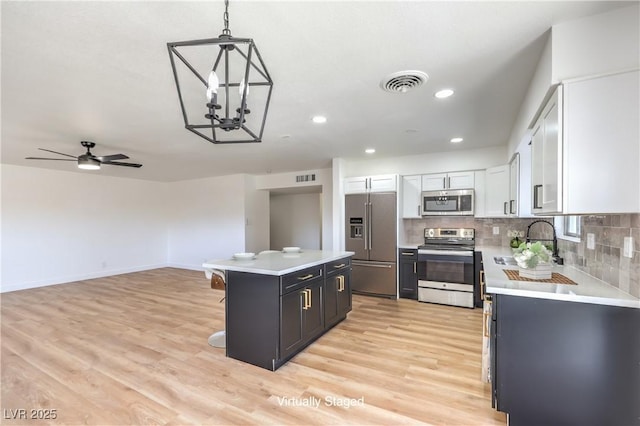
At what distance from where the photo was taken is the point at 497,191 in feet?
13.9

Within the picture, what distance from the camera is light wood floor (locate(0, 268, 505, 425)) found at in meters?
2.03

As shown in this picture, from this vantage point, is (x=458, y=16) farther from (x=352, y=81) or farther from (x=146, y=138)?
(x=146, y=138)

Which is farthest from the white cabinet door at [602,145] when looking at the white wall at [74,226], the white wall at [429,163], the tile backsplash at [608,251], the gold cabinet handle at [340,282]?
the white wall at [74,226]

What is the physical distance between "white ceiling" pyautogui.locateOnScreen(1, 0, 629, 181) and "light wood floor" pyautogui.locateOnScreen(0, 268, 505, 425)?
95.0 inches

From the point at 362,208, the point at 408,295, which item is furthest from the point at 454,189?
the point at 408,295

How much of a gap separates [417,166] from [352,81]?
307 centimetres

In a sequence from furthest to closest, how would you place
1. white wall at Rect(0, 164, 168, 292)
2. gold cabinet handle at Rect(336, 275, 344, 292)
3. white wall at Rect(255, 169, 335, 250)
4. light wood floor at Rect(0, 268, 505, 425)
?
white wall at Rect(255, 169, 335, 250)
white wall at Rect(0, 164, 168, 292)
gold cabinet handle at Rect(336, 275, 344, 292)
light wood floor at Rect(0, 268, 505, 425)

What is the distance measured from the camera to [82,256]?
21.1 feet

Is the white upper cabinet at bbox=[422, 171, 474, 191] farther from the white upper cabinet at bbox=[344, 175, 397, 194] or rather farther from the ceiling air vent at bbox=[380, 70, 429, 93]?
the ceiling air vent at bbox=[380, 70, 429, 93]

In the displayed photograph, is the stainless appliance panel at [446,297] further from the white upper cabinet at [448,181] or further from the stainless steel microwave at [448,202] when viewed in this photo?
the white upper cabinet at [448,181]

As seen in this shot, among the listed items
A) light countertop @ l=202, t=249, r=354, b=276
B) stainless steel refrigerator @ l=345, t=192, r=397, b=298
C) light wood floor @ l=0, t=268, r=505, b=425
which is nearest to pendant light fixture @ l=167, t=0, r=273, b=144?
light countertop @ l=202, t=249, r=354, b=276

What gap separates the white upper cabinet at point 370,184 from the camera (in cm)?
482

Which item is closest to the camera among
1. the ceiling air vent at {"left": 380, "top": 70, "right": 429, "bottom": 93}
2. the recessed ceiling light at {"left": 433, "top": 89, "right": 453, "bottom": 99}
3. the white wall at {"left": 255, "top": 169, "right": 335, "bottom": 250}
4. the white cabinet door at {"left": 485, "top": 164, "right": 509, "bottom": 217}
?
the ceiling air vent at {"left": 380, "top": 70, "right": 429, "bottom": 93}

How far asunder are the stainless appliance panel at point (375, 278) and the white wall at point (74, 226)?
229 inches
